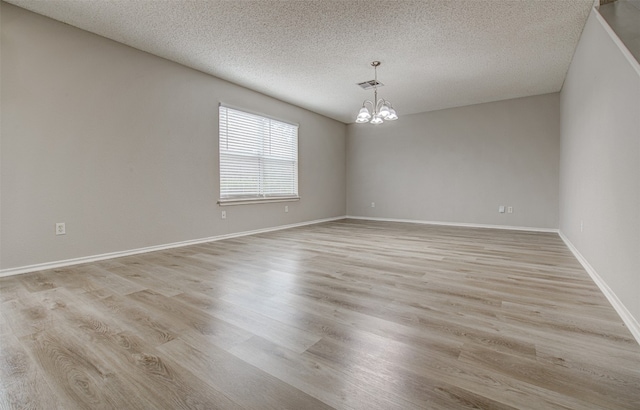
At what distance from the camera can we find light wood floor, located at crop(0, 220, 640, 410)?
110cm

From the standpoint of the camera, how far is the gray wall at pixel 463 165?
5309 mm

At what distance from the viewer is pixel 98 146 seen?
10.5 feet

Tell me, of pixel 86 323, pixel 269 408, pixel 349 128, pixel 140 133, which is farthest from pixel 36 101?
pixel 349 128

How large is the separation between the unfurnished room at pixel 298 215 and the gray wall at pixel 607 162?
31 mm

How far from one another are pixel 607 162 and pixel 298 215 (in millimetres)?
4752

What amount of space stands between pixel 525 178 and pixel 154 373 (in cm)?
629

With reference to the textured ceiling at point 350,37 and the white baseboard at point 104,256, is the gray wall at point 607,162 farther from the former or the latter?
the white baseboard at point 104,256

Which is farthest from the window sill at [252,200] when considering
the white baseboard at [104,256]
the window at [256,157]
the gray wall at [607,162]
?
the gray wall at [607,162]

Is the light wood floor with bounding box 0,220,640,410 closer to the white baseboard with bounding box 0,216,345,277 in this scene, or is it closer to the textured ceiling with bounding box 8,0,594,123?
the white baseboard with bounding box 0,216,345,277

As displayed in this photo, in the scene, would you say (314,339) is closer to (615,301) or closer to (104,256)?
(615,301)

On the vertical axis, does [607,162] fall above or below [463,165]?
below

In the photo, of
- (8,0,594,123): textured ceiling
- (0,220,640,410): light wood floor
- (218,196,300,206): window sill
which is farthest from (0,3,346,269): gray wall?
(0,220,640,410): light wood floor

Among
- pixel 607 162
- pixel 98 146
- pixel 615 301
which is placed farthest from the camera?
pixel 98 146

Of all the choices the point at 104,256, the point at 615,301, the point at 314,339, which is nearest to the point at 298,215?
the point at 104,256
